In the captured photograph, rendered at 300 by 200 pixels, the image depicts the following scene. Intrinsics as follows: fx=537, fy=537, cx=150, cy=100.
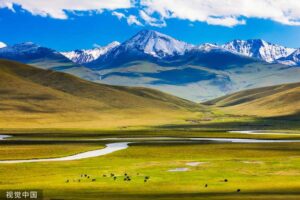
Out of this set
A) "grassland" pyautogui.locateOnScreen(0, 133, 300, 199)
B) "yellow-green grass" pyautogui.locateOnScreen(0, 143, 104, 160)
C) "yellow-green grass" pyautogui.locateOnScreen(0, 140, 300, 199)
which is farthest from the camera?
"yellow-green grass" pyautogui.locateOnScreen(0, 143, 104, 160)

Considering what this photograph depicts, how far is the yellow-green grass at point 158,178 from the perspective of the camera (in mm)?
50406

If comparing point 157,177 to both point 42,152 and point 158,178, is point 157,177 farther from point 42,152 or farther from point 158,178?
point 42,152

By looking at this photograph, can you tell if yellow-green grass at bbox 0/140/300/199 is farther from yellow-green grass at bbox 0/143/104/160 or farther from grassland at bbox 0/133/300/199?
yellow-green grass at bbox 0/143/104/160

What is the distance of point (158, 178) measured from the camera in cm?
6444

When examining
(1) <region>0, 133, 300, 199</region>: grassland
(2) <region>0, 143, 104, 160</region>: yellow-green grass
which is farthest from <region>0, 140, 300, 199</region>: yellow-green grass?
(2) <region>0, 143, 104, 160</region>: yellow-green grass

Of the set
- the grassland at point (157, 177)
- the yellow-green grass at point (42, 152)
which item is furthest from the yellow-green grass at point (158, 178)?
the yellow-green grass at point (42, 152)

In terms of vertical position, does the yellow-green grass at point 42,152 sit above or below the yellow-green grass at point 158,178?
above

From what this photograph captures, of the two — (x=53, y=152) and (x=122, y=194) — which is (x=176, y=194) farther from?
(x=53, y=152)

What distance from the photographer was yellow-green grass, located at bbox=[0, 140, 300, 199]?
165ft

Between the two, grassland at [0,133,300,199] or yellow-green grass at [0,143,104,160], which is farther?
yellow-green grass at [0,143,104,160]

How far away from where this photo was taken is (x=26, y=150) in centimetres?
10781

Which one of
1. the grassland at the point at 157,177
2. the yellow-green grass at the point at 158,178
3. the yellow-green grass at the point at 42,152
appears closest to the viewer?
the yellow-green grass at the point at 158,178

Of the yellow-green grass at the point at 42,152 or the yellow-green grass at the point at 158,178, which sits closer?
the yellow-green grass at the point at 158,178

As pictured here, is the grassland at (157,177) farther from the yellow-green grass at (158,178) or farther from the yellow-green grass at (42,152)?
the yellow-green grass at (42,152)
